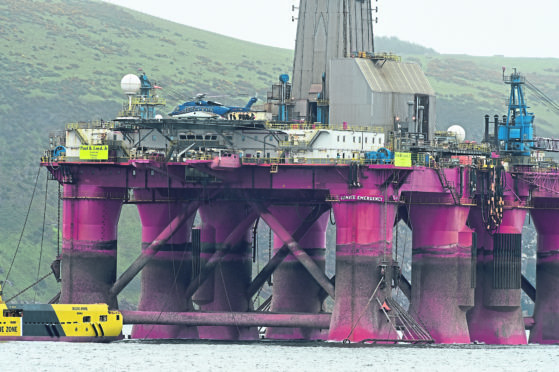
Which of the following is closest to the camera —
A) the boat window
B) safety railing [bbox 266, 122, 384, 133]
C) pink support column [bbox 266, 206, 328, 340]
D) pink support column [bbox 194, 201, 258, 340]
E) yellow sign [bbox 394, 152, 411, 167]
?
yellow sign [bbox 394, 152, 411, 167]

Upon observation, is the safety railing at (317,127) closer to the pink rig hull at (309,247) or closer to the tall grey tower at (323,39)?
the pink rig hull at (309,247)

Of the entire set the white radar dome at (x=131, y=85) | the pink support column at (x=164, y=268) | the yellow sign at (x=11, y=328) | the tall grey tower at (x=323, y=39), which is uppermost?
the tall grey tower at (x=323, y=39)

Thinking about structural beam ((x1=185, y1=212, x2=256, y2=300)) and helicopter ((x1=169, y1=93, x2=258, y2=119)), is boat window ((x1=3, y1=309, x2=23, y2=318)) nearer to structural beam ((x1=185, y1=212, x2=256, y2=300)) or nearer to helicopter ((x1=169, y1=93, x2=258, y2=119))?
structural beam ((x1=185, y1=212, x2=256, y2=300))

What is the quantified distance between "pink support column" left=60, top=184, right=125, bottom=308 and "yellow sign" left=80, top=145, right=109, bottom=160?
2386 mm

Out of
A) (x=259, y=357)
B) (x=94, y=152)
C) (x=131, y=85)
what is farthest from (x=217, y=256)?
(x=259, y=357)

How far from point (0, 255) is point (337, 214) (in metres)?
77.1

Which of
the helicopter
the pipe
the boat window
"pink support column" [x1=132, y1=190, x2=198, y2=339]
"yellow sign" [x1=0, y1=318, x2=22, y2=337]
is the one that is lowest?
"yellow sign" [x1=0, y1=318, x2=22, y2=337]

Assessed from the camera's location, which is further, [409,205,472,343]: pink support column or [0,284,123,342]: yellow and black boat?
[409,205,472,343]: pink support column

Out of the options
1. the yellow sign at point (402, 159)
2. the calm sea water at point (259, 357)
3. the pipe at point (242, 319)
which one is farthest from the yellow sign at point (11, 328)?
the yellow sign at point (402, 159)

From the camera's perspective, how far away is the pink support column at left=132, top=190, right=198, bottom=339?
13038 cm

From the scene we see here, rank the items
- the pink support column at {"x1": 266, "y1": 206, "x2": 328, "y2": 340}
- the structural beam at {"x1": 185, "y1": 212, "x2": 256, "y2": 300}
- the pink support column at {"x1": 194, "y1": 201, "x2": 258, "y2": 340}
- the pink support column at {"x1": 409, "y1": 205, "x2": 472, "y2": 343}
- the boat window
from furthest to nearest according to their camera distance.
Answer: the pink support column at {"x1": 266, "y1": 206, "x2": 328, "y2": 340}
the pink support column at {"x1": 194, "y1": 201, "x2": 258, "y2": 340}
the structural beam at {"x1": 185, "y1": 212, "x2": 256, "y2": 300}
the pink support column at {"x1": 409, "y1": 205, "x2": 472, "y2": 343}
the boat window

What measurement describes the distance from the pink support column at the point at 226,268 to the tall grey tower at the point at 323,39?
906 cm

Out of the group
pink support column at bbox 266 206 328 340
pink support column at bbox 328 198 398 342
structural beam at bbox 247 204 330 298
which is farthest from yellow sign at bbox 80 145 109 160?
pink support column at bbox 266 206 328 340

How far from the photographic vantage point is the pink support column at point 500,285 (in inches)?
5340
